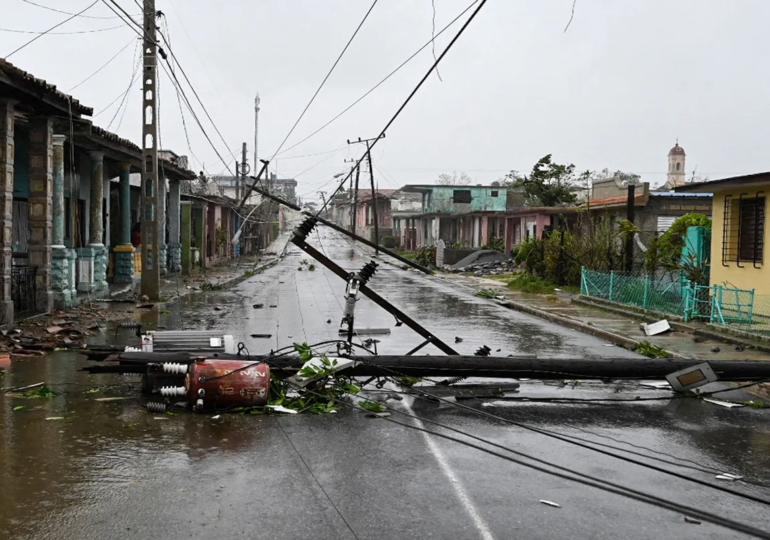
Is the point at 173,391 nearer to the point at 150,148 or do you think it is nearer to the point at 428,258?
the point at 150,148

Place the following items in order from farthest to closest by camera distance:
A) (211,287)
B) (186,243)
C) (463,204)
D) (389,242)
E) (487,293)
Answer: (389,242), (463,204), (186,243), (487,293), (211,287)

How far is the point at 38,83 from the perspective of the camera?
15266 millimetres

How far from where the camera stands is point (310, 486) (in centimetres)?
672

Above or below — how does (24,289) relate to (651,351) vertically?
above

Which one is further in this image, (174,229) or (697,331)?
(174,229)

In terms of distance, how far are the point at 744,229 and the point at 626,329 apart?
3.50 m

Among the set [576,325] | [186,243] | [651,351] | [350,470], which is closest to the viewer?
[350,470]

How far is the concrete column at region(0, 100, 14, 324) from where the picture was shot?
15766 mm

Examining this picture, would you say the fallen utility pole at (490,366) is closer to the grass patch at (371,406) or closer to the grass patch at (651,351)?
the grass patch at (371,406)

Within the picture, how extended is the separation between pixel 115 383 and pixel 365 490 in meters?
5.77

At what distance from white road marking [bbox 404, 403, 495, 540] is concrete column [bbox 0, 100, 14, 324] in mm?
10356

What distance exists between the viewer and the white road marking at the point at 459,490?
19.0 ft

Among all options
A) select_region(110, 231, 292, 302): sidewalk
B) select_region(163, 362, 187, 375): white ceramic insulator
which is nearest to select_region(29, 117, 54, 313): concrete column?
select_region(110, 231, 292, 302): sidewalk

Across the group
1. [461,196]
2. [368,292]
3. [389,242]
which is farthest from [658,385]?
[389,242]
